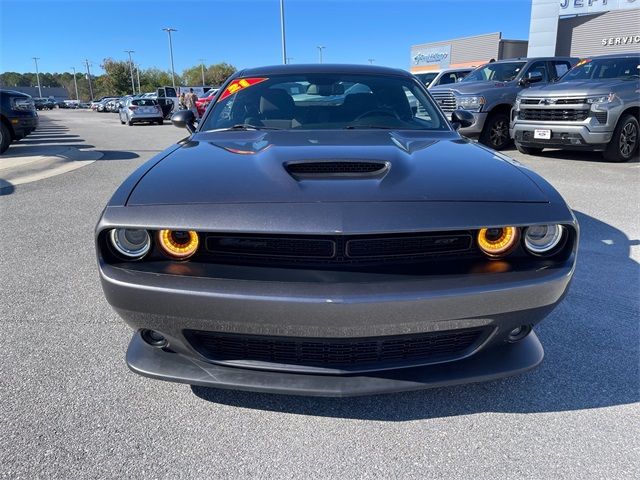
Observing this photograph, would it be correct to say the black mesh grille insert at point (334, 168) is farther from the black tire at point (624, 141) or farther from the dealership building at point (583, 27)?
the dealership building at point (583, 27)

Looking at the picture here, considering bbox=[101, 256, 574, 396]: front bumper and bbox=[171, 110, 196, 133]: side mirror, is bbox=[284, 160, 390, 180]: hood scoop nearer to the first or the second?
bbox=[101, 256, 574, 396]: front bumper

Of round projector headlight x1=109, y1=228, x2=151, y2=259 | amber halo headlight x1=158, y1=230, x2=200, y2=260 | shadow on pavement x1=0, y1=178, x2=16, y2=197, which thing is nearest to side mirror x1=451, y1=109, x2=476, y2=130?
amber halo headlight x1=158, y1=230, x2=200, y2=260

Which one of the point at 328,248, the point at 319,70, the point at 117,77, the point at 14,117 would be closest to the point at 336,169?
the point at 328,248

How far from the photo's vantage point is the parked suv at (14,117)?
9922mm

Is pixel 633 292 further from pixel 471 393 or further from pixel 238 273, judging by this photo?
pixel 238 273

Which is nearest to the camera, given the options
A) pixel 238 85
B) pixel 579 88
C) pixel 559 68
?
pixel 238 85

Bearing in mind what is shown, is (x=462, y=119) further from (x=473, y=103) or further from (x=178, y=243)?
(x=473, y=103)

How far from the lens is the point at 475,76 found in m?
10.8

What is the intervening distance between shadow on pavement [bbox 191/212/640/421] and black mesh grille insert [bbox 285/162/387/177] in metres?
1.00

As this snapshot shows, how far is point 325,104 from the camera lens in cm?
317

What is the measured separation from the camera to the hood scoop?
190 centimetres

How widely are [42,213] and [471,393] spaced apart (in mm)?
5221

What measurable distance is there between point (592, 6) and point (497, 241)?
32429mm

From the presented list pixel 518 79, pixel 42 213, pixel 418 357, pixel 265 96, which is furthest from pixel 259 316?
pixel 518 79
